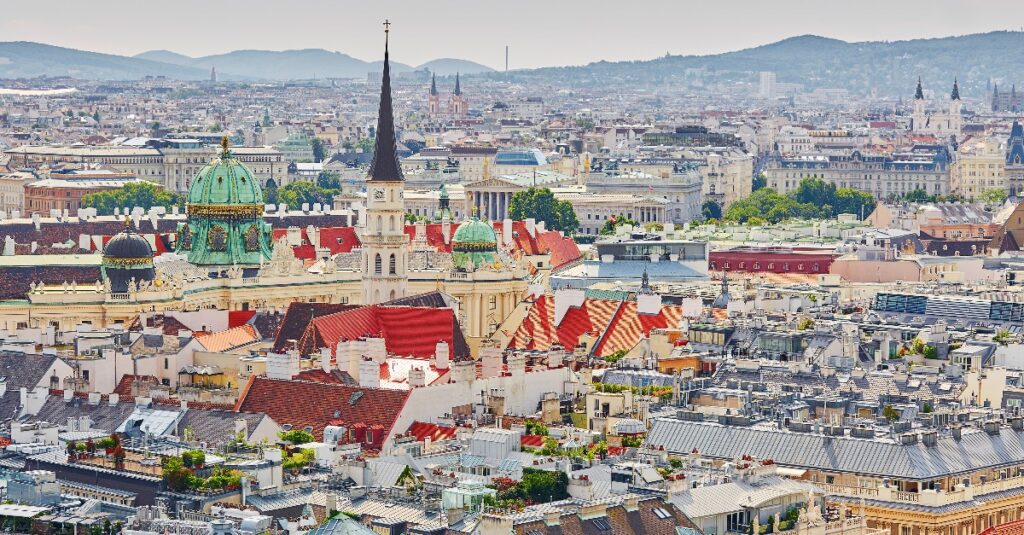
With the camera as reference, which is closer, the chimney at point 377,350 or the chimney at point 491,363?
the chimney at point 491,363

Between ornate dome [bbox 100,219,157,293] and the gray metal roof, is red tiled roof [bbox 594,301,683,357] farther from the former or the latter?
the gray metal roof

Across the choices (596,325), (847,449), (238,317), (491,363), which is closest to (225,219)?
(238,317)

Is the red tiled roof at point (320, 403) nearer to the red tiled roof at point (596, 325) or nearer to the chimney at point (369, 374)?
the chimney at point (369, 374)

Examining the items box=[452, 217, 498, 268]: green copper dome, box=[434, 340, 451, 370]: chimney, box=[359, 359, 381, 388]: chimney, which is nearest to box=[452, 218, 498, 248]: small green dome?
box=[452, 217, 498, 268]: green copper dome

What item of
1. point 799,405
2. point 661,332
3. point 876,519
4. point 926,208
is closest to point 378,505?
point 876,519

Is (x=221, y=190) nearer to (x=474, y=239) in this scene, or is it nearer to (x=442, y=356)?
(x=474, y=239)

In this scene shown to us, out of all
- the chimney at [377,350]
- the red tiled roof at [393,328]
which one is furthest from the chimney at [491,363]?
the red tiled roof at [393,328]

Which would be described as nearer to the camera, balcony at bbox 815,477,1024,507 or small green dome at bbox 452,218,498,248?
balcony at bbox 815,477,1024,507
